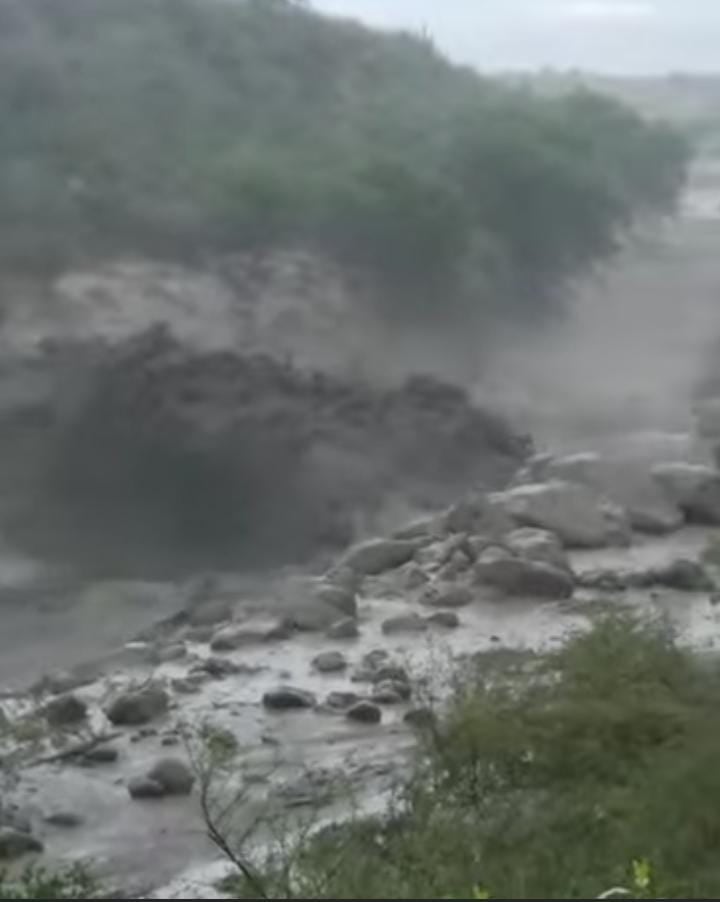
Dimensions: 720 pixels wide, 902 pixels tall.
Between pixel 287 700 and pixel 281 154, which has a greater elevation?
pixel 281 154

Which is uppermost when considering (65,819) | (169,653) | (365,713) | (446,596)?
(446,596)

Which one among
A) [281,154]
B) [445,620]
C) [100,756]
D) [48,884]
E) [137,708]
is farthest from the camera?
[281,154]

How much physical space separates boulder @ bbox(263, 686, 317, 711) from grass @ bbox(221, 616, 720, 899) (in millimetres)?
2885

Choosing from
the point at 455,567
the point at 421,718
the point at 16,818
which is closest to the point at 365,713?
the point at 421,718

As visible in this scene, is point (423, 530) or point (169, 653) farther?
point (423, 530)

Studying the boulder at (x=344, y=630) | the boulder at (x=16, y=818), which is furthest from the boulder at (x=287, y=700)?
the boulder at (x=16, y=818)

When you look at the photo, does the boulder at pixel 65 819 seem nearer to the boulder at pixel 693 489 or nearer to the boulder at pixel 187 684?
the boulder at pixel 187 684

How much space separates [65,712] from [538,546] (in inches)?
299

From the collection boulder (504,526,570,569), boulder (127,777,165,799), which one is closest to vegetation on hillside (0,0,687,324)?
boulder (504,526,570,569)

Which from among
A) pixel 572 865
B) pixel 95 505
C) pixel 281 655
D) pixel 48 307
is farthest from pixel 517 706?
pixel 48 307

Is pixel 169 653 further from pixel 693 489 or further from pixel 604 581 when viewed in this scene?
pixel 693 489

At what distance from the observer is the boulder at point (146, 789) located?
16875 mm

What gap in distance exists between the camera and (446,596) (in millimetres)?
23547

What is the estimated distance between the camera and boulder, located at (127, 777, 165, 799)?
16875 mm
